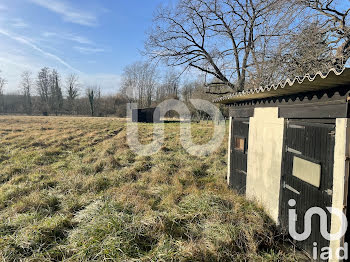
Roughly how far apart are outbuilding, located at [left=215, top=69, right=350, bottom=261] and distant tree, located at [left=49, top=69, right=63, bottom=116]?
53.7 metres

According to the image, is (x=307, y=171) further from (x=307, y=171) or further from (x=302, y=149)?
(x=302, y=149)

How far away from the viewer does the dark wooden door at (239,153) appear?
16.2 feet

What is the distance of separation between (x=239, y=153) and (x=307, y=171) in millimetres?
2416

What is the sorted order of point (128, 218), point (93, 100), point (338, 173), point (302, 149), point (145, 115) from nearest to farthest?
point (338, 173), point (302, 149), point (128, 218), point (145, 115), point (93, 100)

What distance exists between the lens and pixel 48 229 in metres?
3.27

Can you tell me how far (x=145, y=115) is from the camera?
2573 cm

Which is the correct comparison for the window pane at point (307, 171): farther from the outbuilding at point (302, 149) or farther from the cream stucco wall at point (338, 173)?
the cream stucco wall at point (338, 173)

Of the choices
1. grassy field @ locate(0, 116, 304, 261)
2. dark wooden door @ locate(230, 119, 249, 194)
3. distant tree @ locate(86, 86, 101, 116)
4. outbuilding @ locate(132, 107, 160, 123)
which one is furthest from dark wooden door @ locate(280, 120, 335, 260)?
distant tree @ locate(86, 86, 101, 116)

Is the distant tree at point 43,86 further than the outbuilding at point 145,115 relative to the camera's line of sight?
Yes

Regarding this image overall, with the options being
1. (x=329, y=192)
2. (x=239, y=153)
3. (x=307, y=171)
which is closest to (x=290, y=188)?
(x=307, y=171)

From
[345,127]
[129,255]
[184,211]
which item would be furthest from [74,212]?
[345,127]

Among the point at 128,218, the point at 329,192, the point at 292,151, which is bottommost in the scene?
the point at 128,218

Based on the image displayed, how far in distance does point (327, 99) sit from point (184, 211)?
2.97 meters

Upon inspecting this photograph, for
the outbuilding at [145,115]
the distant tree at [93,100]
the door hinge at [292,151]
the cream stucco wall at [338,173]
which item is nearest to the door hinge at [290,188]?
the door hinge at [292,151]
